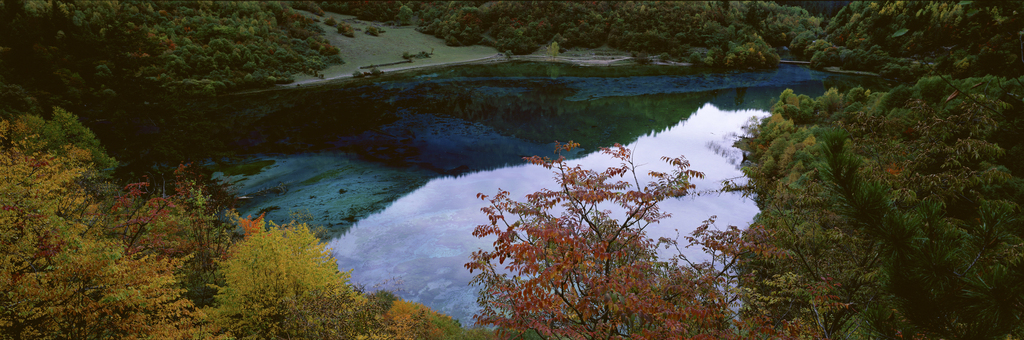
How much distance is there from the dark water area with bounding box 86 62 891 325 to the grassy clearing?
8.18 metres

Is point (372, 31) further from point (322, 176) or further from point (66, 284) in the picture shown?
point (66, 284)

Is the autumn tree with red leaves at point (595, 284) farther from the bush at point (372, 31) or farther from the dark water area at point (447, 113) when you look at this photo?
the bush at point (372, 31)

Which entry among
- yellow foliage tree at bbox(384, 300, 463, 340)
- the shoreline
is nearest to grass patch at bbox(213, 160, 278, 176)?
yellow foliage tree at bbox(384, 300, 463, 340)

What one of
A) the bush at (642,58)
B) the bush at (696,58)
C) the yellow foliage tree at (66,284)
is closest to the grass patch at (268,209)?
the yellow foliage tree at (66,284)

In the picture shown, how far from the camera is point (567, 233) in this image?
5.71 meters

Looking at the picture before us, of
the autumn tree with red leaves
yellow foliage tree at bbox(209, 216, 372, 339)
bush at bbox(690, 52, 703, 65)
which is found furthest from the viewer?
bush at bbox(690, 52, 703, 65)

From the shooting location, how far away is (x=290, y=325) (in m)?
9.95

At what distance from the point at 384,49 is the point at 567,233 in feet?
233

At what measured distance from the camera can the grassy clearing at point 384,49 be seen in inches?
2425

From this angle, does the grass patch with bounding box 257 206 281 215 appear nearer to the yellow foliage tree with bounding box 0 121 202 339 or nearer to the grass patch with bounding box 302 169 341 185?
the grass patch with bounding box 302 169 341 185

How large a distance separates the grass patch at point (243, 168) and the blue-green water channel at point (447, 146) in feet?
0.72

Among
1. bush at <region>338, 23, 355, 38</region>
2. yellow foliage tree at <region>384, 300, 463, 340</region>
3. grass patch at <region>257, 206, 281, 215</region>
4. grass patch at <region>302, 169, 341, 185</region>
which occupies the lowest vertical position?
yellow foliage tree at <region>384, 300, 463, 340</region>

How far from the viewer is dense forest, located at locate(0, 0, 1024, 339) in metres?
2.85

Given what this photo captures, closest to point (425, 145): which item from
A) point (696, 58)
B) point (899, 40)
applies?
point (696, 58)
